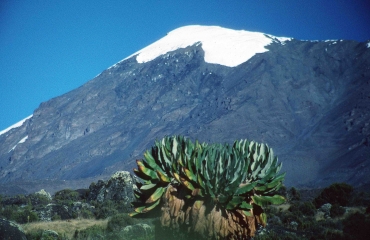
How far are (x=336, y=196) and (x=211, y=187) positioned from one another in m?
22.8

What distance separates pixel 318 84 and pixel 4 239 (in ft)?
580

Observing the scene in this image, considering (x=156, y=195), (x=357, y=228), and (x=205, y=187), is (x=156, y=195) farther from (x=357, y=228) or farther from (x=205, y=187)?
(x=357, y=228)

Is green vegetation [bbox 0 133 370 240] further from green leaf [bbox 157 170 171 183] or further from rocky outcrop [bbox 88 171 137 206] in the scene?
rocky outcrop [bbox 88 171 137 206]

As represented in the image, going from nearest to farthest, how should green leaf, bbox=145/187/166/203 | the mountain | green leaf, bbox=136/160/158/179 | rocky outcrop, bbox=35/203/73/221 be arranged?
1. green leaf, bbox=145/187/166/203
2. green leaf, bbox=136/160/158/179
3. rocky outcrop, bbox=35/203/73/221
4. the mountain

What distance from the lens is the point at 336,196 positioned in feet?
94.4

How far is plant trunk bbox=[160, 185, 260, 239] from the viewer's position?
8414mm

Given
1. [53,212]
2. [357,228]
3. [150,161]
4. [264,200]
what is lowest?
[357,228]

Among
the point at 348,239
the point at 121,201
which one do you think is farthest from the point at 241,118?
the point at 348,239

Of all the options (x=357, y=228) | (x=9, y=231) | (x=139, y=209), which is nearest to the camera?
(x=139, y=209)

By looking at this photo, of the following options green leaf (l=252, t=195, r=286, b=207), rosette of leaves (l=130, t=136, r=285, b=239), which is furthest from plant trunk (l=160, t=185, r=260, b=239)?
green leaf (l=252, t=195, r=286, b=207)

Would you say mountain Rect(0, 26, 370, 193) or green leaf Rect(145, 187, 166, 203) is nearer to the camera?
green leaf Rect(145, 187, 166, 203)

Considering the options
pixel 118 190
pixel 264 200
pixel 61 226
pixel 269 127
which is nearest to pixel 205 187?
pixel 264 200

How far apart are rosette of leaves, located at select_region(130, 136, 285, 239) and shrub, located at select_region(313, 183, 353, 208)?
65.5 feet

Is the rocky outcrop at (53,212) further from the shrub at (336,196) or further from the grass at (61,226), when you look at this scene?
the shrub at (336,196)
